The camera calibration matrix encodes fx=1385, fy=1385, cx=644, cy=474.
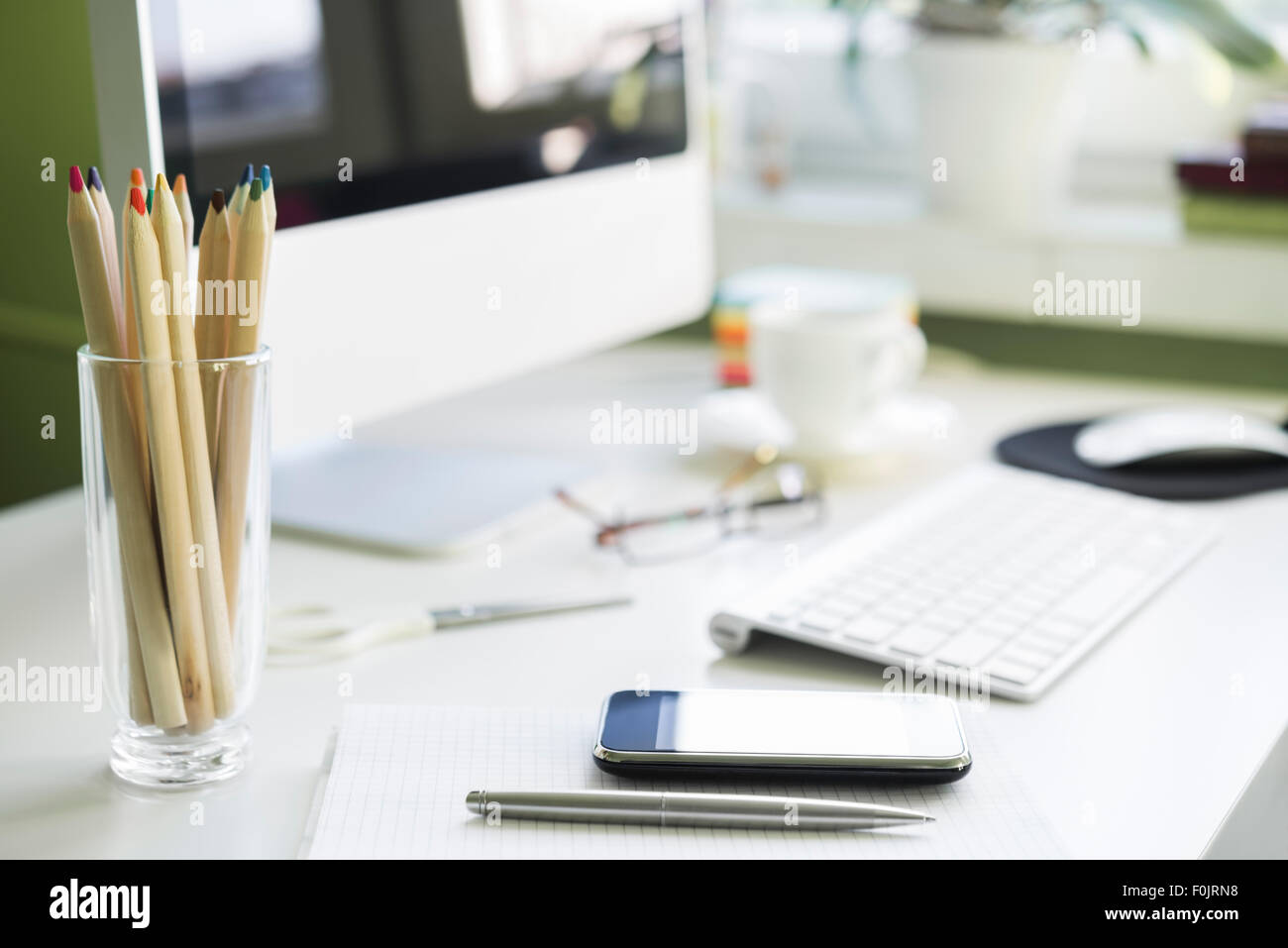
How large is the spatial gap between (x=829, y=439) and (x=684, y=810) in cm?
56

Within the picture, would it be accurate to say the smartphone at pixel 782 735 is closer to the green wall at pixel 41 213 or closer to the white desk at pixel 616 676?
the white desk at pixel 616 676

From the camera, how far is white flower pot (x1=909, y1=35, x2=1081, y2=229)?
1318 millimetres

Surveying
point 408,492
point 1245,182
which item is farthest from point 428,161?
point 1245,182

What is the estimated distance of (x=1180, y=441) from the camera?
102cm

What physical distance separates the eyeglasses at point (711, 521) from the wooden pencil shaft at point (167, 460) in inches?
14.0

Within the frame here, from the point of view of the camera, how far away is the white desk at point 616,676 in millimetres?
561

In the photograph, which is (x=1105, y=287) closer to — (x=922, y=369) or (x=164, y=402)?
(x=922, y=369)

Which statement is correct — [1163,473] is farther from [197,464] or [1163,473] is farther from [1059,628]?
[197,464]

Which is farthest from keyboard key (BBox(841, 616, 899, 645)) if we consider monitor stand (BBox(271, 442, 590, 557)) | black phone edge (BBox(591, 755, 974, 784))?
monitor stand (BBox(271, 442, 590, 557))

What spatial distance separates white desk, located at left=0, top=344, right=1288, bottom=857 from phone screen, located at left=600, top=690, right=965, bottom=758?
5 centimetres

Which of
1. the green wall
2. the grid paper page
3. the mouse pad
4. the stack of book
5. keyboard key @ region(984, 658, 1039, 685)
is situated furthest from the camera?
the stack of book

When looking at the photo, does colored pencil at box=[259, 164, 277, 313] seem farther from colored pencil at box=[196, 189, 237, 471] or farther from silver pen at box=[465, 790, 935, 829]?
silver pen at box=[465, 790, 935, 829]

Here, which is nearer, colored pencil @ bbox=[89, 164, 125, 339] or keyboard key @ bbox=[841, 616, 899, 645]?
colored pencil @ bbox=[89, 164, 125, 339]

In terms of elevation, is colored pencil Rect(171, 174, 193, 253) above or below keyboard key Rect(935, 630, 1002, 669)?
above
